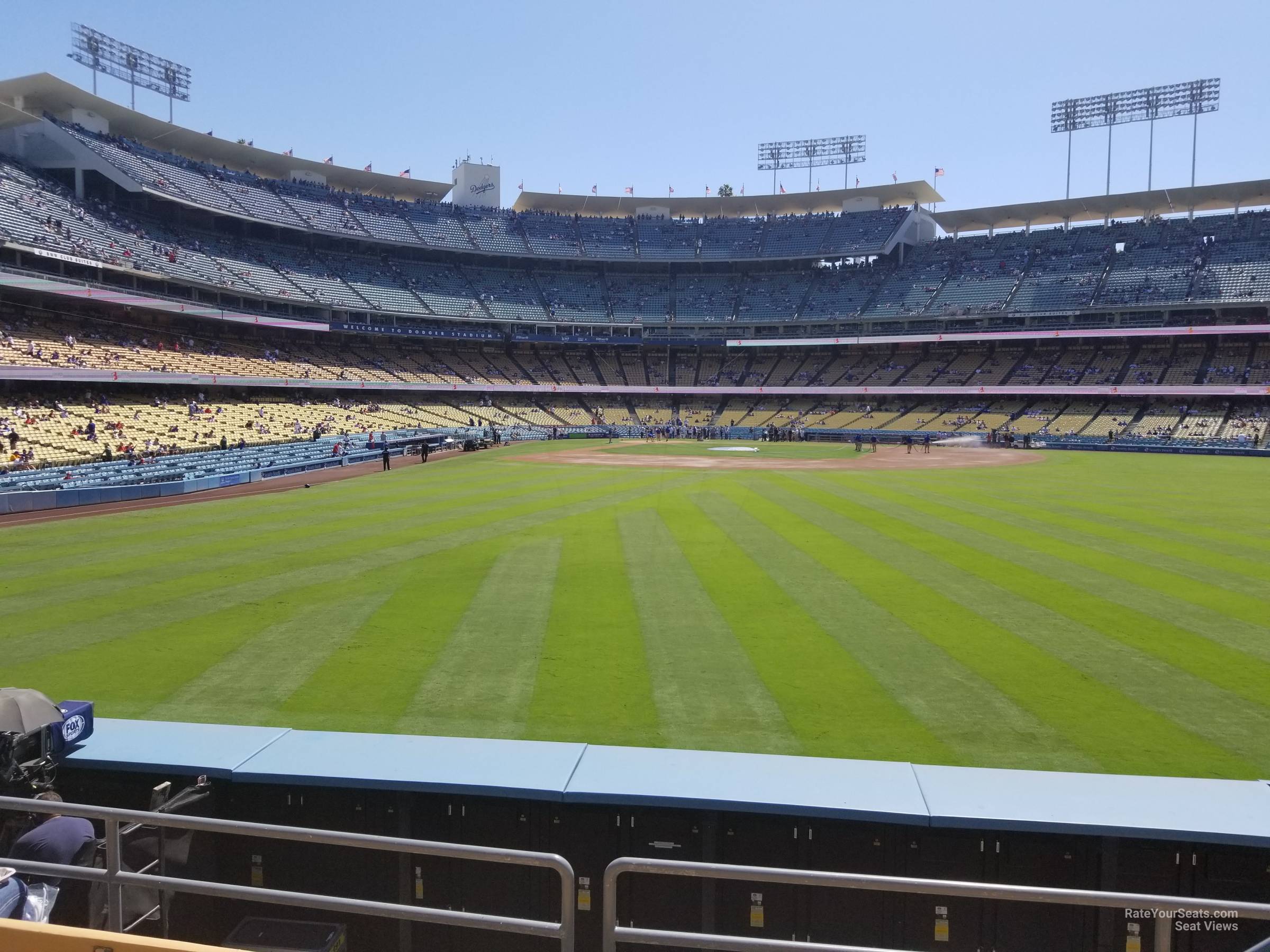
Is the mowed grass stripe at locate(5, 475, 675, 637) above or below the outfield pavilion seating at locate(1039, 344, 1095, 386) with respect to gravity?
below

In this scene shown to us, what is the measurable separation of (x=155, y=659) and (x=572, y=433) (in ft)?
210

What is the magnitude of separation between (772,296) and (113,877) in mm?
92585

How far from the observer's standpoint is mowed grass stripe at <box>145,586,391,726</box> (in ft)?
31.7

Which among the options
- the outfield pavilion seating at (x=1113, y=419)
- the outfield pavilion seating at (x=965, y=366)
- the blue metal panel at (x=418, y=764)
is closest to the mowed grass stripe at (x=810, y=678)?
the blue metal panel at (x=418, y=764)

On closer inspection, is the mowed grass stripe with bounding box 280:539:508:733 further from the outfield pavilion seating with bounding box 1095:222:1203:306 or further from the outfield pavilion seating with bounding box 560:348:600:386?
the outfield pavilion seating with bounding box 1095:222:1203:306

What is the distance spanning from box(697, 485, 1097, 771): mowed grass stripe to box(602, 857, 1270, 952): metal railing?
582 cm

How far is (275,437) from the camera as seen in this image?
53.2 meters

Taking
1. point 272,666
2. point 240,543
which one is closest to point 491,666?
point 272,666

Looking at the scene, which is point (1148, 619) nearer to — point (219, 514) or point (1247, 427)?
point (219, 514)

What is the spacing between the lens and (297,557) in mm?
18812

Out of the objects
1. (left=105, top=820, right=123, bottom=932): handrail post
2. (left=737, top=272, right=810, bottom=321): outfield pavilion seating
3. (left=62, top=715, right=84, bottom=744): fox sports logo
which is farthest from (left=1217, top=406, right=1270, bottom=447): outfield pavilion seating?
(left=105, top=820, right=123, bottom=932): handrail post

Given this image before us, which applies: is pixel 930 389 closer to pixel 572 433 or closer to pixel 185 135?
pixel 572 433

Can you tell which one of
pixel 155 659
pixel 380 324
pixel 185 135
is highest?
pixel 185 135

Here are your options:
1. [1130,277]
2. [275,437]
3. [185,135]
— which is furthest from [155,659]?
[1130,277]
